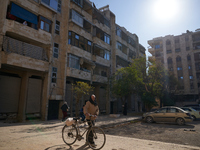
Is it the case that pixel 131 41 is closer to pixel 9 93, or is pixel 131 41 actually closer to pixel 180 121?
pixel 180 121

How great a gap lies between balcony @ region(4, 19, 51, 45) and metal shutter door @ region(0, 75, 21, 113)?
436 centimetres

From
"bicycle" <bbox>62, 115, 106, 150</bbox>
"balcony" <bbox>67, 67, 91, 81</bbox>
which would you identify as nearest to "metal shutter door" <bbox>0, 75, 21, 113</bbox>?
"balcony" <bbox>67, 67, 91, 81</bbox>

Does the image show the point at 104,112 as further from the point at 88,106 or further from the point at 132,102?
the point at 88,106

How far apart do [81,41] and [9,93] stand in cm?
1167

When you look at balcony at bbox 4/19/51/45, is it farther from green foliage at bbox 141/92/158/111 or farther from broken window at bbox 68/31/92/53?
green foliage at bbox 141/92/158/111

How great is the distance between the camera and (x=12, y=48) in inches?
567

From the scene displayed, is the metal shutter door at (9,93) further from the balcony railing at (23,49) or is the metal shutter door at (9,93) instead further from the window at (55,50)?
the window at (55,50)

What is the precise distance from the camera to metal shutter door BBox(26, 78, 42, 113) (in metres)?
16.4

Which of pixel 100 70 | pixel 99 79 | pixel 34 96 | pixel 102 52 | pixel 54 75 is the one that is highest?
pixel 102 52

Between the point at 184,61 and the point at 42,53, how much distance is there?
4023 centimetres

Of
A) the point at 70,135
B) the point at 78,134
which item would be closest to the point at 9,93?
the point at 70,135

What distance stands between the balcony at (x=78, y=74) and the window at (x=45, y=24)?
524 centimetres

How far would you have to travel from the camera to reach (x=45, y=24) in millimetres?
17969

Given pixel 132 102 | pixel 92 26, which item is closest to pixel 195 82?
pixel 132 102
